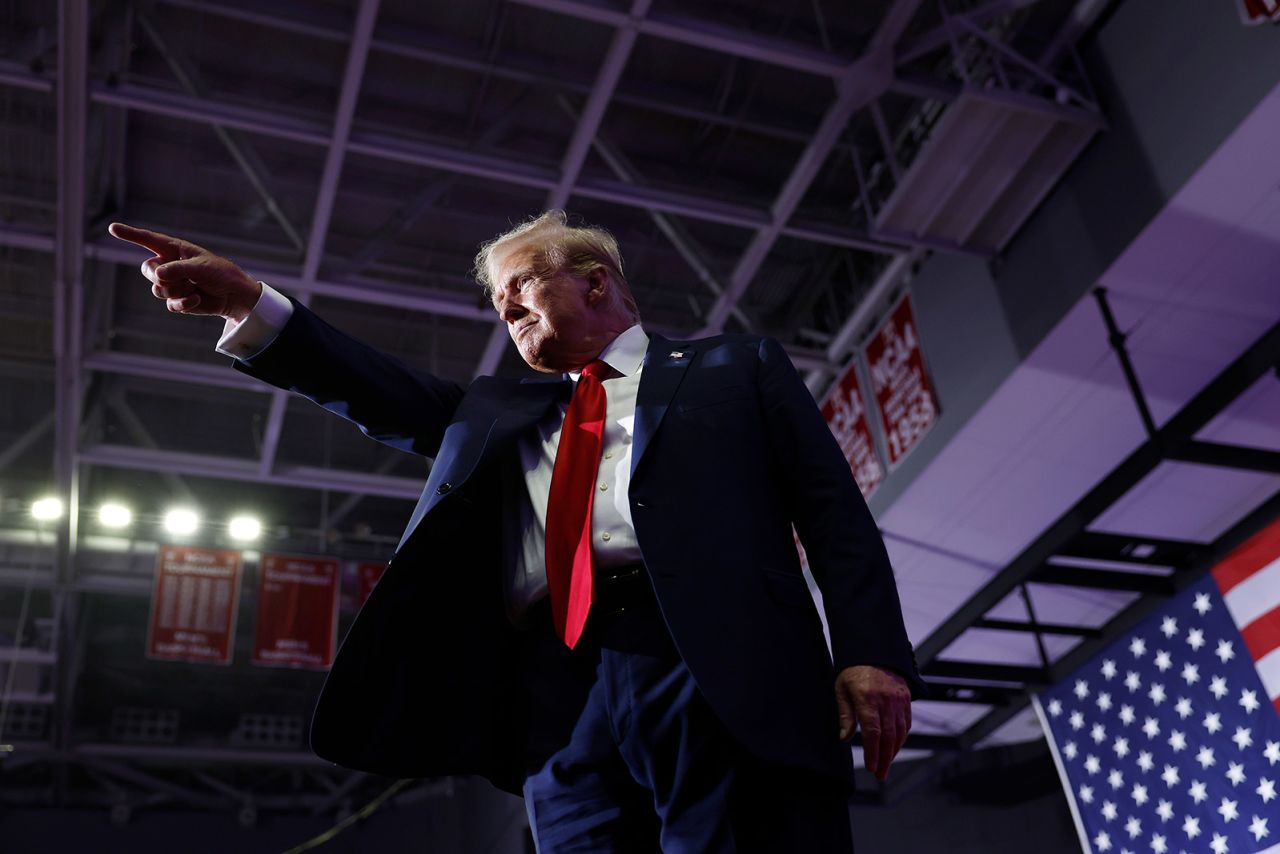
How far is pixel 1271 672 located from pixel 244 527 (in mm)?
8657

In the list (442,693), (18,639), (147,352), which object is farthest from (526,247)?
(18,639)

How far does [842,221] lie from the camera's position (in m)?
8.57

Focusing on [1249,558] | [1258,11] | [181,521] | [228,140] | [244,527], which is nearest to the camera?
[1258,11]

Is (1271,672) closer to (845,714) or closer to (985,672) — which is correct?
(985,672)

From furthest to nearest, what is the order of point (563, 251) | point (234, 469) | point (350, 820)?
point (350, 820) < point (234, 469) < point (563, 251)

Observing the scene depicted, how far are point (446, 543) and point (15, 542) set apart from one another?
475 inches

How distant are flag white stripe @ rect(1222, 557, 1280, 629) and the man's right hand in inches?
211

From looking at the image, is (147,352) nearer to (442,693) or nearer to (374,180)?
(374,180)

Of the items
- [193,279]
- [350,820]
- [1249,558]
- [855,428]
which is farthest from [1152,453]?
[350,820]

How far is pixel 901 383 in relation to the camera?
308 inches

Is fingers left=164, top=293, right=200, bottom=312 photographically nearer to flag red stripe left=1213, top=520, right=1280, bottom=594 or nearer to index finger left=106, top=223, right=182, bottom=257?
index finger left=106, top=223, right=182, bottom=257

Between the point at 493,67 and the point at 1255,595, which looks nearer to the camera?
the point at 1255,595

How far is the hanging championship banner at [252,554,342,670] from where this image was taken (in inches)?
389

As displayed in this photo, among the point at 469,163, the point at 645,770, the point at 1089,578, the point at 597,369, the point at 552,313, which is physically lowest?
the point at 645,770
